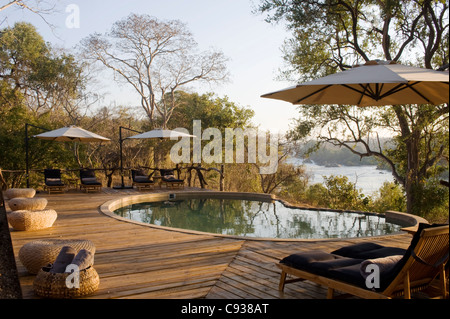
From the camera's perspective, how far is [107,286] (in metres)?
3.89

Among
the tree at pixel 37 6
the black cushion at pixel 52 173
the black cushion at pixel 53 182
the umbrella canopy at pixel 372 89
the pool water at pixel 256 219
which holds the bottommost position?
the pool water at pixel 256 219

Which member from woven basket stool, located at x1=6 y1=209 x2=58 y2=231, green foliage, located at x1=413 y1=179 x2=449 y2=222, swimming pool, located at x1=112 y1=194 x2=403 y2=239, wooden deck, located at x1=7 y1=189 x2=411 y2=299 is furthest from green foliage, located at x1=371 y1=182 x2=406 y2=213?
woven basket stool, located at x1=6 y1=209 x2=58 y2=231

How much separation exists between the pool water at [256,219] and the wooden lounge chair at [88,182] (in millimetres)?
1840

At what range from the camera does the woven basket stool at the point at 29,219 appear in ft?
20.9

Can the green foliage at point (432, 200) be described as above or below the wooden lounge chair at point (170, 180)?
below

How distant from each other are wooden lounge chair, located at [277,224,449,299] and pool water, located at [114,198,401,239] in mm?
4367

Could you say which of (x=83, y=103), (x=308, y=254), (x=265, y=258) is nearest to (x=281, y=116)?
(x=83, y=103)

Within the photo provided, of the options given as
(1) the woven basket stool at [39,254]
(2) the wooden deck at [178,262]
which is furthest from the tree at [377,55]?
(1) the woven basket stool at [39,254]

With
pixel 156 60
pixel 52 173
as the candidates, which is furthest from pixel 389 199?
pixel 156 60

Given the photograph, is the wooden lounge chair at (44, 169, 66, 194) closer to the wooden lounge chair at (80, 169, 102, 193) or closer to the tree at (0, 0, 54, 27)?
the wooden lounge chair at (80, 169, 102, 193)

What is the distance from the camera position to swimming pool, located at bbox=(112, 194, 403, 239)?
27.2ft

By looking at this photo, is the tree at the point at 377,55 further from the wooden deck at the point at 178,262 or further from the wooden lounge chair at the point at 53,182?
the wooden lounge chair at the point at 53,182
